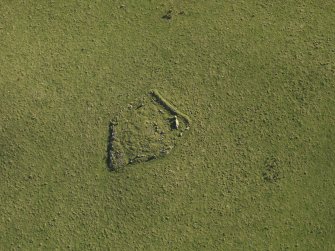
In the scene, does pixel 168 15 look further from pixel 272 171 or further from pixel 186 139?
pixel 272 171

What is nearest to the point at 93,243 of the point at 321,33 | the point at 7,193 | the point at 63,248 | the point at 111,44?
the point at 63,248

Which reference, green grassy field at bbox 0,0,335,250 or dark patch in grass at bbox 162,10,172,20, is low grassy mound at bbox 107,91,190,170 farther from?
dark patch in grass at bbox 162,10,172,20

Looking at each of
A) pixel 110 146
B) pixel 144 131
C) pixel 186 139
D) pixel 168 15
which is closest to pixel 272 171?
pixel 186 139

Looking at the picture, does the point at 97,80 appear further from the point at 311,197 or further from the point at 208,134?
the point at 311,197

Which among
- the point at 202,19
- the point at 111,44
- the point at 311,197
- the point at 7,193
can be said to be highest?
the point at 202,19

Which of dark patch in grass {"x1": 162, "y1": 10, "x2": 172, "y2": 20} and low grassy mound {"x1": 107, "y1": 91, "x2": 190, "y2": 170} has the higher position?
dark patch in grass {"x1": 162, "y1": 10, "x2": 172, "y2": 20}

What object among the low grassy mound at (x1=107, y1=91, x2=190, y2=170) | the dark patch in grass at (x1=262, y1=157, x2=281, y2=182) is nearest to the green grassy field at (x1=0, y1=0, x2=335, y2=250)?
→ the dark patch in grass at (x1=262, y1=157, x2=281, y2=182)

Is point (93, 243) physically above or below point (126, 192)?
below

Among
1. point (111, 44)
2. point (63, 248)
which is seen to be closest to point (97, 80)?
point (111, 44)
